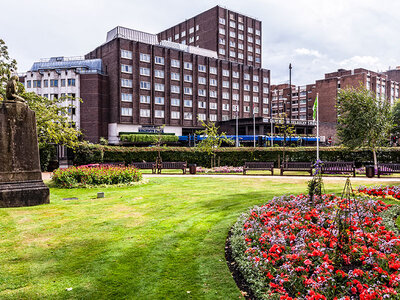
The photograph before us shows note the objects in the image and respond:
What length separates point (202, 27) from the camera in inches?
3393

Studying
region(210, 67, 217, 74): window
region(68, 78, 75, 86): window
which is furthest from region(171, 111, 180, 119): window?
region(68, 78, 75, 86): window

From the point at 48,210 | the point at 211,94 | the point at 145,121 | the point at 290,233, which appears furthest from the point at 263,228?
the point at 211,94

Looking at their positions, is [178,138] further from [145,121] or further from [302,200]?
[302,200]

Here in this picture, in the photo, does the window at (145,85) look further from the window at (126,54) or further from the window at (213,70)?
the window at (213,70)

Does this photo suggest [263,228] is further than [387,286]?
Yes

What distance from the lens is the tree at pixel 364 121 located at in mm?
24938

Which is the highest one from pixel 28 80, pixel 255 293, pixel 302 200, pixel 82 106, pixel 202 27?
pixel 202 27

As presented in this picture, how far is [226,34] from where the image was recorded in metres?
83.2

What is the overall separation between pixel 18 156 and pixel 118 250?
21.0ft

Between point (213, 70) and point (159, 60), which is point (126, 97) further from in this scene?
point (213, 70)

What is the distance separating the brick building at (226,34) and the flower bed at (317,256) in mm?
79580

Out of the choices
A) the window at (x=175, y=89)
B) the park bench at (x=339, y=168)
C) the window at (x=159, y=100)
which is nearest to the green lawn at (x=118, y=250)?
the park bench at (x=339, y=168)

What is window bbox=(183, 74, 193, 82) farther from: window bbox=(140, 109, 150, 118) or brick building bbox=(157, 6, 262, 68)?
brick building bbox=(157, 6, 262, 68)

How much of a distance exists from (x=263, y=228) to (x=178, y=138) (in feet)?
186
